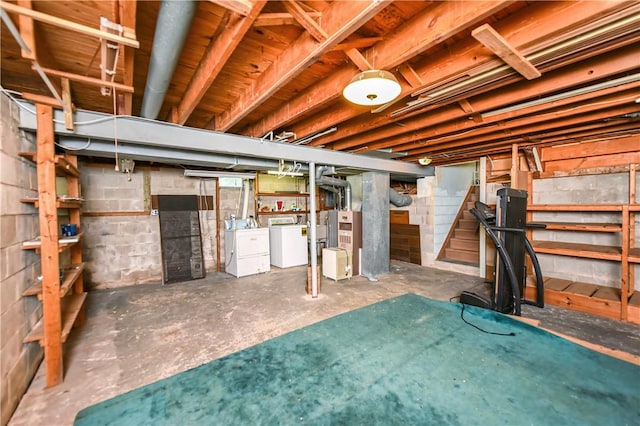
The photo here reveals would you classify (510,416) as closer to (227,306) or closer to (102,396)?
(102,396)

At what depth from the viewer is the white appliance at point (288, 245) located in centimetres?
553

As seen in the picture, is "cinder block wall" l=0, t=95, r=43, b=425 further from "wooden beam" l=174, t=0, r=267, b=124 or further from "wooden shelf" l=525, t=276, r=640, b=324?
"wooden shelf" l=525, t=276, r=640, b=324

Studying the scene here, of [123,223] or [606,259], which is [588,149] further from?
[123,223]

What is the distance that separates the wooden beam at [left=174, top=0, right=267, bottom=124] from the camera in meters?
1.32

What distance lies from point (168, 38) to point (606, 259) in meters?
4.74

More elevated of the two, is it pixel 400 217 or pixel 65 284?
pixel 400 217

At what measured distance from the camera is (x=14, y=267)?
1797mm

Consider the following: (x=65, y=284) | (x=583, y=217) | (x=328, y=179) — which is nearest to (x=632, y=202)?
(x=583, y=217)

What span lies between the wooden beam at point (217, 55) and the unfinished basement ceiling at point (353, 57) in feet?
0.03

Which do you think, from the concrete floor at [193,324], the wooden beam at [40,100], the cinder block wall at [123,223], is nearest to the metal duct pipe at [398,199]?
the concrete floor at [193,324]

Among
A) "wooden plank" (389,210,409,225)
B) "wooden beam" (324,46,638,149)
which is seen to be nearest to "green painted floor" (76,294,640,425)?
"wooden beam" (324,46,638,149)

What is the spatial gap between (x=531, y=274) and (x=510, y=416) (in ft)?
9.92

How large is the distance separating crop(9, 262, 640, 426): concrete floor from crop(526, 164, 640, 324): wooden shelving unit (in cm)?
16

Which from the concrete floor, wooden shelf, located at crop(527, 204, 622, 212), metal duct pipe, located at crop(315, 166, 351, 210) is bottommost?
the concrete floor
